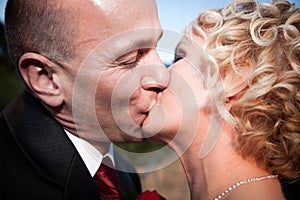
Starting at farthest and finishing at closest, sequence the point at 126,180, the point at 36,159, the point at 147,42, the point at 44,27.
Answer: the point at 126,180 → the point at 147,42 → the point at 44,27 → the point at 36,159

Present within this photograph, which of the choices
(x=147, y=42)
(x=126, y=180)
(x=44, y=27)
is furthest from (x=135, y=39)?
(x=126, y=180)

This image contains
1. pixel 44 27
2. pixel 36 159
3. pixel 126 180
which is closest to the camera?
pixel 36 159

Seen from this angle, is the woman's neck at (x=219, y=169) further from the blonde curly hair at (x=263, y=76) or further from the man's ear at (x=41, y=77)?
the man's ear at (x=41, y=77)

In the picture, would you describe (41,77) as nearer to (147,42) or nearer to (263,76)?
(147,42)

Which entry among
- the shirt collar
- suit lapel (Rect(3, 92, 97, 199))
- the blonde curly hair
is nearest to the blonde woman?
the blonde curly hair

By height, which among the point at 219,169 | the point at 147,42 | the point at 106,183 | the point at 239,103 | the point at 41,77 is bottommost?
the point at 106,183

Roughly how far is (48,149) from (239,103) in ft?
3.35

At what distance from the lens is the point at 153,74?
1.94 meters

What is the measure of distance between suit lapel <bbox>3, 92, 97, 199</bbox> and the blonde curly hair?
869 mm

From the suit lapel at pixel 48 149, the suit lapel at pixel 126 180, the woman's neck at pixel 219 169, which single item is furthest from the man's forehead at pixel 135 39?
the suit lapel at pixel 126 180

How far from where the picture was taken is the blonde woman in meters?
1.88

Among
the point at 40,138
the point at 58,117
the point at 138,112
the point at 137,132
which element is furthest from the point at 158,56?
the point at 40,138

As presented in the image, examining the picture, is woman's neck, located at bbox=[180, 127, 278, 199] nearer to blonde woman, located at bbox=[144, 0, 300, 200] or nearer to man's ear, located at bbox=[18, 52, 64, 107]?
blonde woman, located at bbox=[144, 0, 300, 200]

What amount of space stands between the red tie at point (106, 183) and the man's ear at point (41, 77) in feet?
1.58
